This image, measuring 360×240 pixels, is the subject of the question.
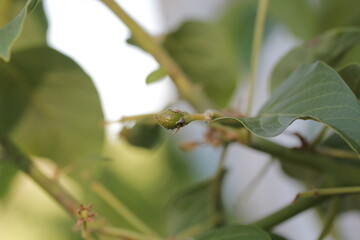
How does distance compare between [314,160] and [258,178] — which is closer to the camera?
[314,160]

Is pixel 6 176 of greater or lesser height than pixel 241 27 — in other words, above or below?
below

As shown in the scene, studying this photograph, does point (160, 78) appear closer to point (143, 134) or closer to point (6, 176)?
point (143, 134)

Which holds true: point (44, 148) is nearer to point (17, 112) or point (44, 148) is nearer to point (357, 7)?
point (17, 112)

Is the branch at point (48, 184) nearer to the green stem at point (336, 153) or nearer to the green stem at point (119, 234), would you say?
the green stem at point (119, 234)

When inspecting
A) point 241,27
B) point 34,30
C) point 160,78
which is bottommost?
point 160,78

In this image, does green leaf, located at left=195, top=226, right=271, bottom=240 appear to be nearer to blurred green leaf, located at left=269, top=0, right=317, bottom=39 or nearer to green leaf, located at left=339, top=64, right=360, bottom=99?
green leaf, located at left=339, top=64, right=360, bottom=99

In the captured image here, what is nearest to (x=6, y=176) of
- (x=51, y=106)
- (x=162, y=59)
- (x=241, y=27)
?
(x=51, y=106)

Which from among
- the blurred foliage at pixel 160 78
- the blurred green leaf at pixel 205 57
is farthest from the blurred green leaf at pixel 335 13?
the blurred green leaf at pixel 205 57
